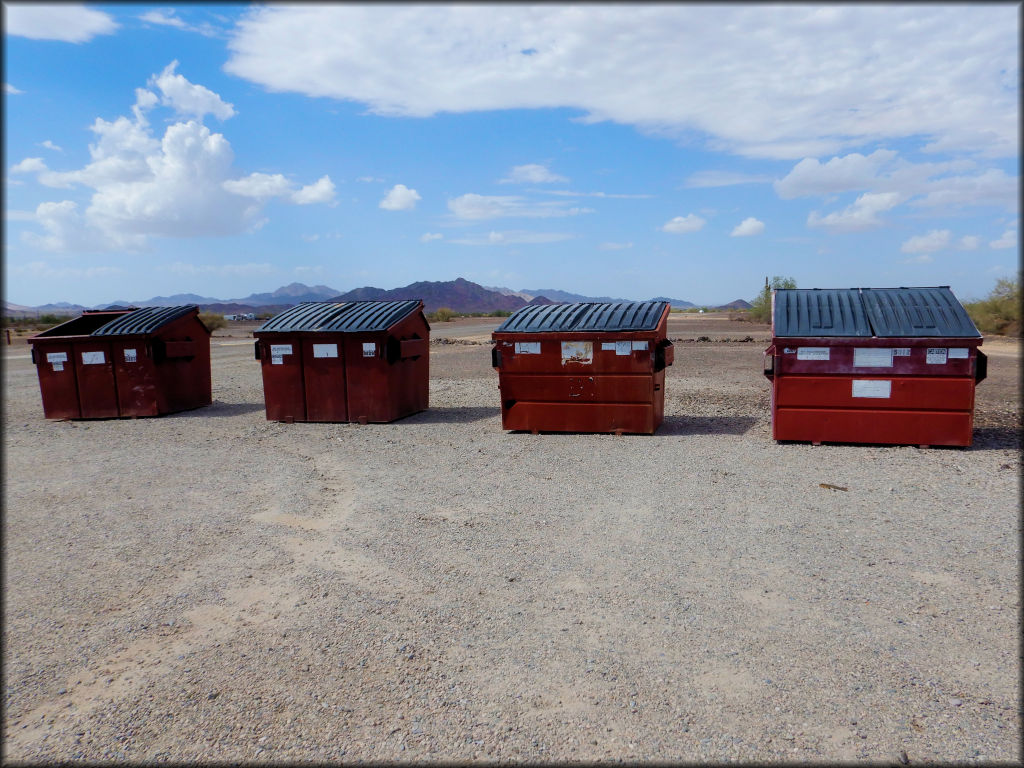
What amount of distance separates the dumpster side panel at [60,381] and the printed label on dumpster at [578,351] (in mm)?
7915

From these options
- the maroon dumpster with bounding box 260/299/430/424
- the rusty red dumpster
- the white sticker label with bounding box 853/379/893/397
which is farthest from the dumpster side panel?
the white sticker label with bounding box 853/379/893/397

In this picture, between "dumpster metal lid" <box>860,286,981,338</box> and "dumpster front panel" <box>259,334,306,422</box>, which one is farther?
"dumpster front panel" <box>259,334,306,422</box>

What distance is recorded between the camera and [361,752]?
2760 millimetres

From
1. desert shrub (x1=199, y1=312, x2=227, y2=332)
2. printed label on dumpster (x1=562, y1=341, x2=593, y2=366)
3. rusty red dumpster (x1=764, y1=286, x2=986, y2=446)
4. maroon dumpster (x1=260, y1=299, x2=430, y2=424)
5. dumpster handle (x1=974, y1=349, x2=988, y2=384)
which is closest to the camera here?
dumpster handle (x1=974, y1=349, x2=988, y2=384)

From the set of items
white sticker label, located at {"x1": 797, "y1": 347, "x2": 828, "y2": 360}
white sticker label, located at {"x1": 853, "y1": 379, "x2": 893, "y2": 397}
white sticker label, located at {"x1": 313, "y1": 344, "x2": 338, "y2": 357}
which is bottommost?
white sticker label, located at {"x1": 853, "y1": 379, "x2": 893, "y2": 397}

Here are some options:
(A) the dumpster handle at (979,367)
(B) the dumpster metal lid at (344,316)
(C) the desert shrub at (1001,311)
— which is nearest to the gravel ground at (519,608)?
(A) the dumpster handle at (979,367)

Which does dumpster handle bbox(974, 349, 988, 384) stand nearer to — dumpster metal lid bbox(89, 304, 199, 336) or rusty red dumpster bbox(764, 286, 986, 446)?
rusty red dumpster bbox(764, 286, 986, 446)

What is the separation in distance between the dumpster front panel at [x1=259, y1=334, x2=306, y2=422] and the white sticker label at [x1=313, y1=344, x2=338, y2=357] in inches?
10.3

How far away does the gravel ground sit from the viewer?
2.88 meters

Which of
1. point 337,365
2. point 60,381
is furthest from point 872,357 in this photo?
point 60,381

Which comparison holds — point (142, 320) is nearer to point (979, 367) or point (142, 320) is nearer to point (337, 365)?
point (337, 365)

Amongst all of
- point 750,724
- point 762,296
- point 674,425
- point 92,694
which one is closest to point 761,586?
point 750,724

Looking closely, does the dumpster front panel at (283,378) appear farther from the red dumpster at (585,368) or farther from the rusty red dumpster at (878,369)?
the rusty red dumpster at (878,369)

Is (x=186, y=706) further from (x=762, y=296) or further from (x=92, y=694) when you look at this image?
(x=762, y=296)
